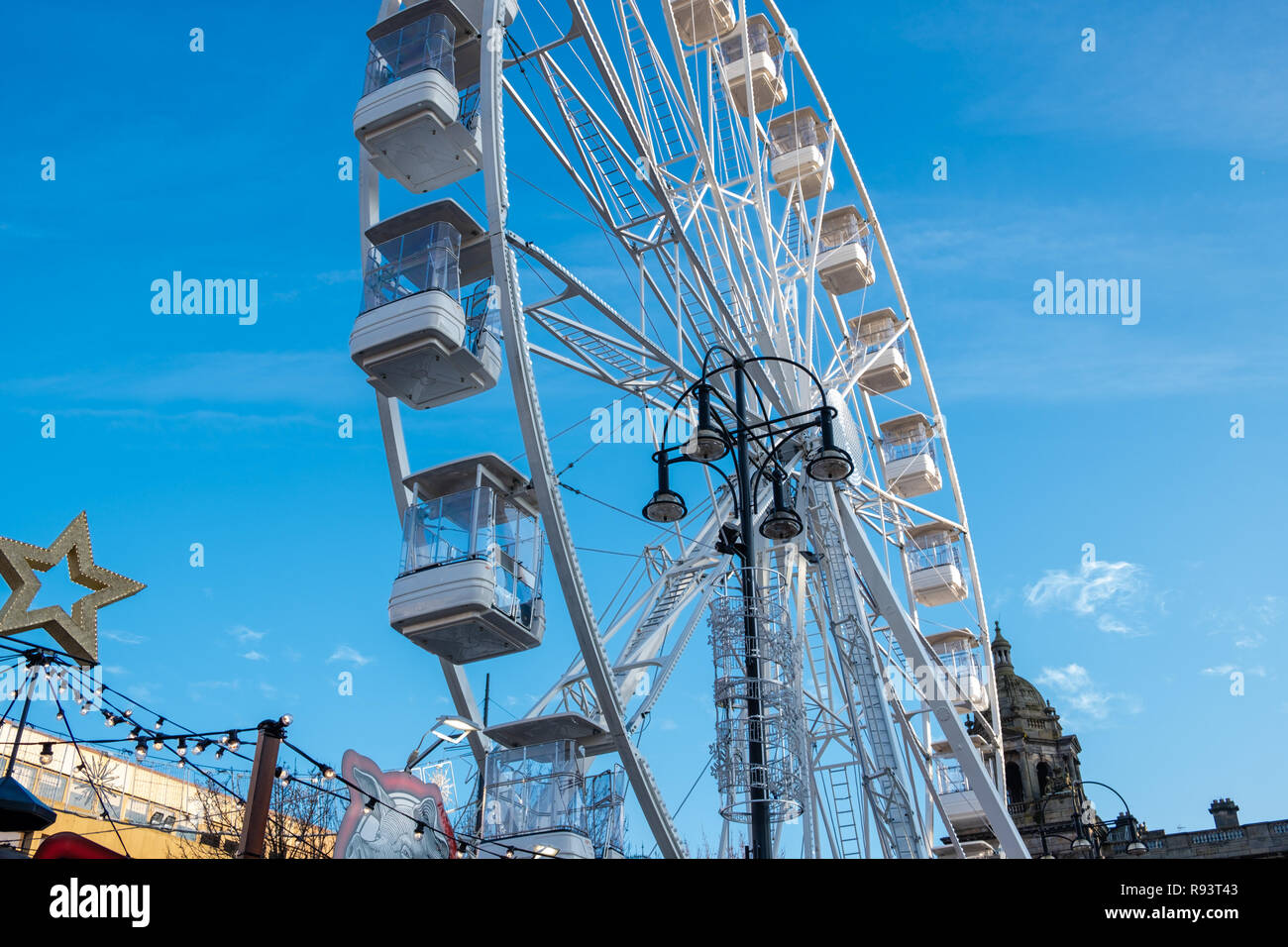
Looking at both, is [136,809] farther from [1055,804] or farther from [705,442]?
[1055,804]

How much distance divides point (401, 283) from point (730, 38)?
13.1m

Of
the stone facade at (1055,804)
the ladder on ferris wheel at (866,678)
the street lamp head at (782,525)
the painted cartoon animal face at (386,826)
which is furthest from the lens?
the stone facade at (1055,804)

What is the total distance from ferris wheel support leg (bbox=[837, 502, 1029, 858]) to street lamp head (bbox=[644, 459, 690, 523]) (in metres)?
8.31

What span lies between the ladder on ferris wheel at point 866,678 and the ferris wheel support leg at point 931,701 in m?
0.44

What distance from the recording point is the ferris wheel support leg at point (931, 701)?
18531mm

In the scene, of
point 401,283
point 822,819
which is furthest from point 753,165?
point 822,819

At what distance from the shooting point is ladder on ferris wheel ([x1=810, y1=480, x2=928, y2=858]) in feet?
55.6

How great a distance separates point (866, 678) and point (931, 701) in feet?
5.39

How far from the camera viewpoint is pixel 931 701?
1917cm

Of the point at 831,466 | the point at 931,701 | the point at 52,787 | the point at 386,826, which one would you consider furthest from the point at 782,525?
the point at 52,787

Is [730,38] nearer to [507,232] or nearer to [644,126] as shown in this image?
[644,126]

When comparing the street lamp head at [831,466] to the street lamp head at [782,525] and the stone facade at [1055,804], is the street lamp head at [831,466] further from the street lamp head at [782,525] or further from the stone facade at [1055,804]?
the stone facade at [1055,804]

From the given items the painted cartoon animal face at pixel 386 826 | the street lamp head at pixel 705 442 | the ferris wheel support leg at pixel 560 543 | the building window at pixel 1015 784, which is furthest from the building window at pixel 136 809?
the building window at pixel 1015 784
